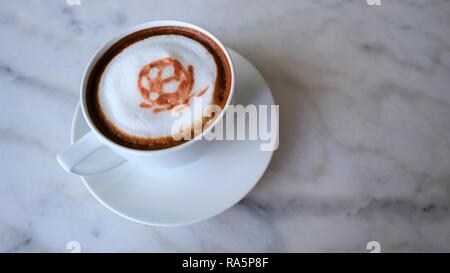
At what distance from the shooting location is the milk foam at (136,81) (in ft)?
2.10

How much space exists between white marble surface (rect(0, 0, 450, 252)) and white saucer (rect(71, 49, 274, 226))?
0.09 meters

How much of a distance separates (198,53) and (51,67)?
451mm

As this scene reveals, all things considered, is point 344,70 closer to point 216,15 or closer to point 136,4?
point 216,15

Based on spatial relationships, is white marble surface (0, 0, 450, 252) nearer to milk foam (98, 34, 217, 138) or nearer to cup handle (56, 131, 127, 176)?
cup handle (56, 131, 127, 176)

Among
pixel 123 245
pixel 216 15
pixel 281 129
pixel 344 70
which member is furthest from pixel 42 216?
pixel 344 70

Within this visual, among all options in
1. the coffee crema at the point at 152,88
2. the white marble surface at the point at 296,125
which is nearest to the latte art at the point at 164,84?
the coffee crema at the point at 152,88

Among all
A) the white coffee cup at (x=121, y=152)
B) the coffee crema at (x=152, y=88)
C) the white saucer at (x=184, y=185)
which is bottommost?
the white saucer at (x=184, y=185)

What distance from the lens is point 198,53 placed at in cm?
71

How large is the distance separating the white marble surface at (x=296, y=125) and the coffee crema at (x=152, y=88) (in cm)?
20

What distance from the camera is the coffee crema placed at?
642 mm

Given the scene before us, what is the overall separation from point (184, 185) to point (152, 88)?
186 mm

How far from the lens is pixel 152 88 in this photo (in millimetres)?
653

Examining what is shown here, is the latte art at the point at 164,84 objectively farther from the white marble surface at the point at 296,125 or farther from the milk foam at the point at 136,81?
the white marble surface at the point at 296,125

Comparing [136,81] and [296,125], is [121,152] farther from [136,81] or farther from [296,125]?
[296,125]
